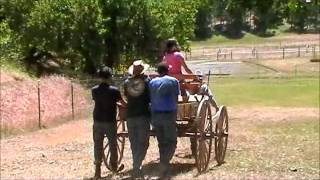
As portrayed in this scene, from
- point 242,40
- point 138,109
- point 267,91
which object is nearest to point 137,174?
point 138,109

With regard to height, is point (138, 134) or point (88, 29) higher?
point (88, 29)

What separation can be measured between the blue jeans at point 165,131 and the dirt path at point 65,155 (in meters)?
0.70

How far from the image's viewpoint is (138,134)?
11.9 m

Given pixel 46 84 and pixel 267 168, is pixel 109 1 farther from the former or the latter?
pixel 267 168

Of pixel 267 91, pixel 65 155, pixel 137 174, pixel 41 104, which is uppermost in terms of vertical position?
pixel 137 174

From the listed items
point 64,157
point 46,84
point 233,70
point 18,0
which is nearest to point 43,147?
point 64,157

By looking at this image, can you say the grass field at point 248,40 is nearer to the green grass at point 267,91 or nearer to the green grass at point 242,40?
the green grass at point 242,40

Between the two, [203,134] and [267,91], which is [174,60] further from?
[267,91]

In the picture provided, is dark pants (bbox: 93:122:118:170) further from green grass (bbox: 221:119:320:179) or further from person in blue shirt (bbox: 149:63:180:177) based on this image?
green grass (bbox: 221:119:320:179)

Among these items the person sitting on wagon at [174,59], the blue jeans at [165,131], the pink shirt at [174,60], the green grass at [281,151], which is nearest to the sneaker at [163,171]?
the blue jeans at [165,131]

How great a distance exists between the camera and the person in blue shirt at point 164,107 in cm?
1171

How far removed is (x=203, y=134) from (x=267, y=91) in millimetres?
29495

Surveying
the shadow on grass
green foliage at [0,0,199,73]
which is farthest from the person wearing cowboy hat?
green foliage at [0,0,199,73]

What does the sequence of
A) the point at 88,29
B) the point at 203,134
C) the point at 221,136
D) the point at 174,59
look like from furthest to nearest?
the point at 88,29
the point at 221,136
the point at 174,59
the point at 203,134
